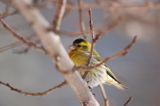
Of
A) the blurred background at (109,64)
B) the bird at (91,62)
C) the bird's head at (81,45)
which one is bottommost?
the bird at (91,62)

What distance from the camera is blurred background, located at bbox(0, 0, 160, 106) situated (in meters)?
5.18

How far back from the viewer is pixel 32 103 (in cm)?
514

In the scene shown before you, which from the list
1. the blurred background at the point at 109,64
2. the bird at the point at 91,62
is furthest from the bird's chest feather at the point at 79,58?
the blurred background at the point at 109,64

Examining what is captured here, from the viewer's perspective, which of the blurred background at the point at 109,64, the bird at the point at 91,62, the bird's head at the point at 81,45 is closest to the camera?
the bird at the point at 91,62

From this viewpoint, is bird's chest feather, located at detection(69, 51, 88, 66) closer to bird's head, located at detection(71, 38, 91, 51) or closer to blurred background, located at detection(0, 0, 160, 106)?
bird's head, located at detection(71, 38, 91, 51)

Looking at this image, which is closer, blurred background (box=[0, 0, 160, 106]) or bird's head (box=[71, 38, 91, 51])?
bird's head (box=[71, 38, 91, 51])

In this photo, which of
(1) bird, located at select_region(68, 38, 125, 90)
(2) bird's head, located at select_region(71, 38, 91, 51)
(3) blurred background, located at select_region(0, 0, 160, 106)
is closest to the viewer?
(1) bird, located at select_region(68, 38, 125, 90)

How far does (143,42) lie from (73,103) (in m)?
1.28

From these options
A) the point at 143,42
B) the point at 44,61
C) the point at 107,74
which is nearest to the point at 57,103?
the point at 44,61

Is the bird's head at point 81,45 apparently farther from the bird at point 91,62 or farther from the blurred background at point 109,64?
the blurred background at point 109,64

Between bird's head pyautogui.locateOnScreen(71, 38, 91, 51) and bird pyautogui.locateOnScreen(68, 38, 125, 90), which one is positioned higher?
bird's head pyautogui.locateOnScreen(71, 38, 91, 51)

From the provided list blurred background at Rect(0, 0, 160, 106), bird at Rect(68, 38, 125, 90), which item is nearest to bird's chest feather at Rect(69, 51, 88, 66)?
bird at Rect(68, 38, 125, 90)

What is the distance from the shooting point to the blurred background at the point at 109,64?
204 inches

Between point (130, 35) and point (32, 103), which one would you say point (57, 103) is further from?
point (130, 35)
